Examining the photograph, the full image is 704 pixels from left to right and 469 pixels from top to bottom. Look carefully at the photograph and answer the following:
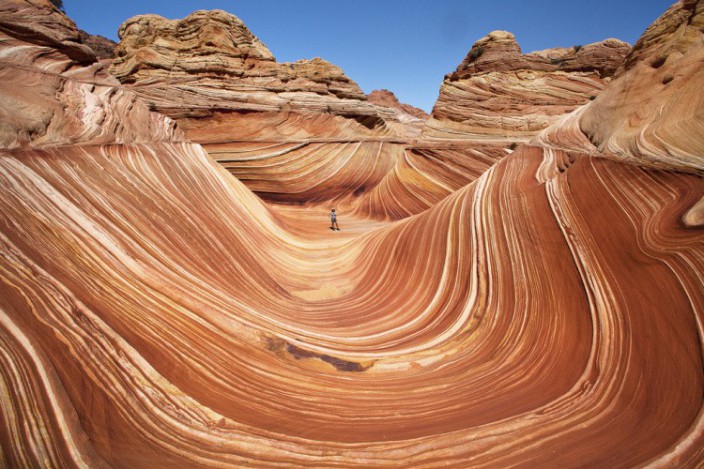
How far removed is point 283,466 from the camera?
1909 millimetres

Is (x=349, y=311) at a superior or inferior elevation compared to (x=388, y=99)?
inferior

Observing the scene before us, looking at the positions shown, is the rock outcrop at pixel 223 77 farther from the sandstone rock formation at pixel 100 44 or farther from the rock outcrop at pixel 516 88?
the sandstone rock formation at pixel 100 44

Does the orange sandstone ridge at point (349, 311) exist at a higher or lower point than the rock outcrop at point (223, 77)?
lower

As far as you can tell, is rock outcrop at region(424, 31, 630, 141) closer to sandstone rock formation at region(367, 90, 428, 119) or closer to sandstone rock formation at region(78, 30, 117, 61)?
sandstone rock formation at region(367, 90, 428, 119)

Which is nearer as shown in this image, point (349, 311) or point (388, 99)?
point (349, 311)

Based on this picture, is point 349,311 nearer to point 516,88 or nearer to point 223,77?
point 516,88

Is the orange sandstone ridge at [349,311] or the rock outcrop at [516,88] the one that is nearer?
the orange sandstone ridge at [349,311]

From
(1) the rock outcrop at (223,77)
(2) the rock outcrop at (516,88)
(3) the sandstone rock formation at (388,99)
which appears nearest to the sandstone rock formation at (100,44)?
(1) the rock outcrop at (223,77)

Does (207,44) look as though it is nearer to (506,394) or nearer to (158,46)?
(158,46)

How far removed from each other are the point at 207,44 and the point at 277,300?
13.6 metres

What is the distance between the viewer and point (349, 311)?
4844mm

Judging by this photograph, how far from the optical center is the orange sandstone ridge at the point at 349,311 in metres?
1.97

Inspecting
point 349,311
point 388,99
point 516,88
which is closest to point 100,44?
point 388,99

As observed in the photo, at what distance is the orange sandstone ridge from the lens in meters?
1.97
